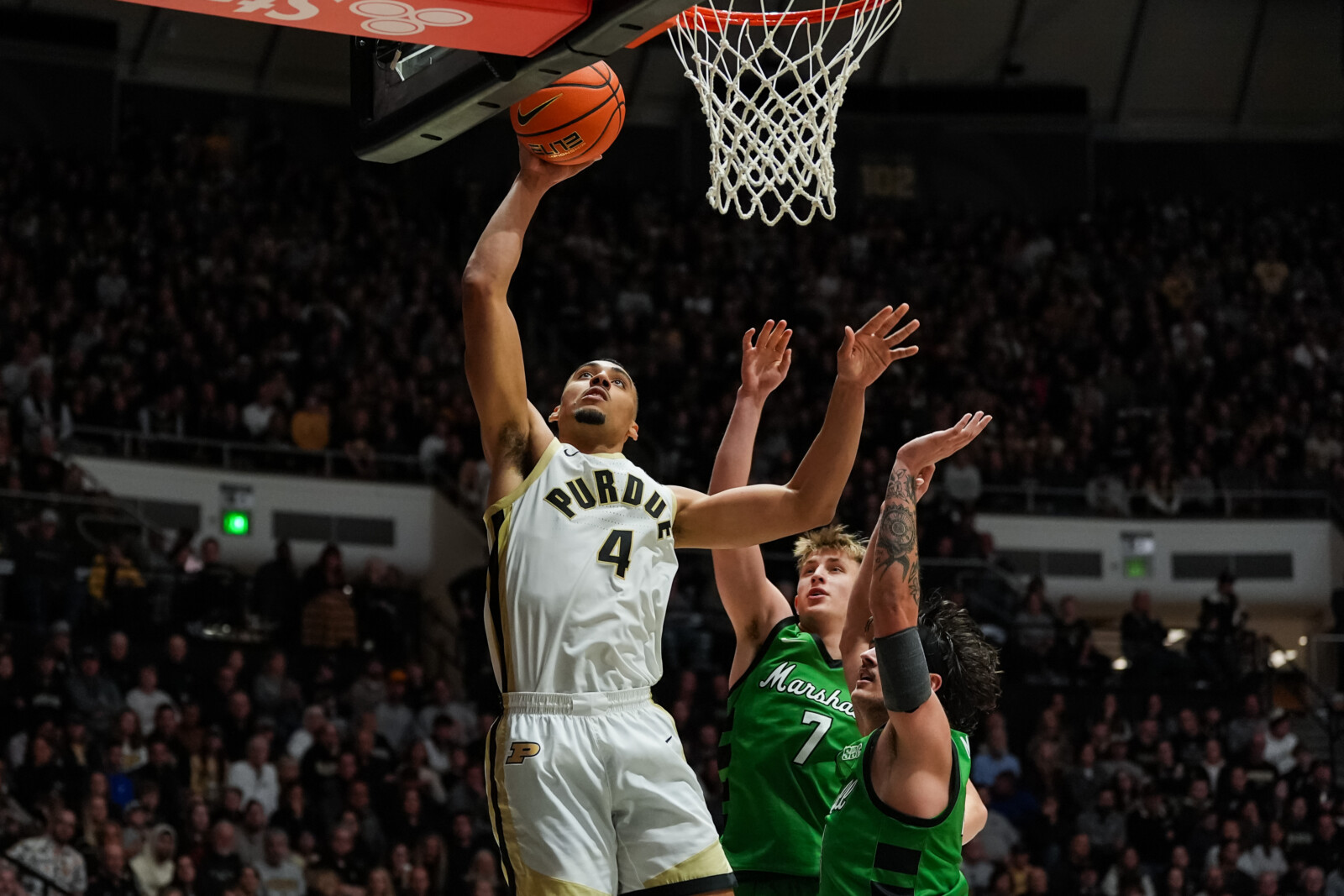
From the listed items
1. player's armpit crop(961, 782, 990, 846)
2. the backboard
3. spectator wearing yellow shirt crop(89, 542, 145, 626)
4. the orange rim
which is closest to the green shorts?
player's armpit crop(961, 782, 990, 846)

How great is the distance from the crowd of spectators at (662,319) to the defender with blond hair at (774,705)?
9.80m

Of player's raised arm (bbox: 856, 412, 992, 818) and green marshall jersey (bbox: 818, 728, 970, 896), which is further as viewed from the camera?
green marshall jersey (bbox: 818, 728, 970, 896)

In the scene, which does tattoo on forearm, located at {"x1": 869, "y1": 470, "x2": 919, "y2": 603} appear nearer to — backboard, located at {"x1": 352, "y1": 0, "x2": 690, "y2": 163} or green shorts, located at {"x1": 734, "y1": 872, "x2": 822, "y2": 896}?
green shorts, located at {"x1": 734, "y1": 872, "x2": 822, "y2": 896}

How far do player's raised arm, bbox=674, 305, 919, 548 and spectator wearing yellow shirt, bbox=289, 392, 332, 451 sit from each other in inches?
490

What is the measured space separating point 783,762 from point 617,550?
1157 millimetres

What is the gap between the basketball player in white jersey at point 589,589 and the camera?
413cm

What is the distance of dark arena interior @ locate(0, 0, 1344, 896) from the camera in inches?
464

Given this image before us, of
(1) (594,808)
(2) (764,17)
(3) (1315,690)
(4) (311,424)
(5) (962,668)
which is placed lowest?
(3) (1315,690)

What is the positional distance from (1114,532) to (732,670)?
1421 centimetres

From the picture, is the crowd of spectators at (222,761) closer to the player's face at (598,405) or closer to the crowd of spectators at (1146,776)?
the crowd of spectators at (1146,776)

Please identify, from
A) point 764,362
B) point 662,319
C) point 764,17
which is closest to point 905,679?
point 764,362

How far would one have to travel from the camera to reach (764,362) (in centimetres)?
506

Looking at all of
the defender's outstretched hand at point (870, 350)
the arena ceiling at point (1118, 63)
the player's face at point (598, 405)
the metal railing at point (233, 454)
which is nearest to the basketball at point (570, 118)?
the player's face at point (598, 405)

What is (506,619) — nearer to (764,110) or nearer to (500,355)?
(500,355)
